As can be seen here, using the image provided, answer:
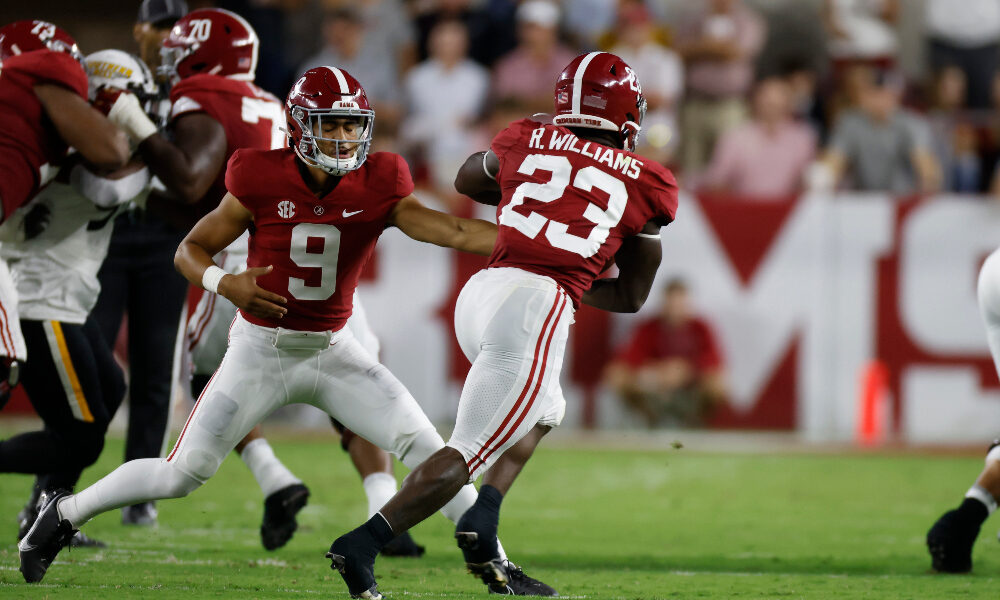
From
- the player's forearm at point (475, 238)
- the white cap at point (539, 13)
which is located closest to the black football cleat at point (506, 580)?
the player's forearm at point (475, 238)

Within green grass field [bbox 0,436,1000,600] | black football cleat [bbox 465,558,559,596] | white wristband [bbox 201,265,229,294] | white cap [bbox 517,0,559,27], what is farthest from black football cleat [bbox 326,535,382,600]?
white cap [bbox 517,0,559,27]

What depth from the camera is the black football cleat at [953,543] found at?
494 centimetres

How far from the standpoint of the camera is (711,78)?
36.1 ft

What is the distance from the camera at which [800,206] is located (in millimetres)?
9680

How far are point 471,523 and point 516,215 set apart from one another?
3.13 feet

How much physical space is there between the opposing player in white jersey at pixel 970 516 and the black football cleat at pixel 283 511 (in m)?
2.33

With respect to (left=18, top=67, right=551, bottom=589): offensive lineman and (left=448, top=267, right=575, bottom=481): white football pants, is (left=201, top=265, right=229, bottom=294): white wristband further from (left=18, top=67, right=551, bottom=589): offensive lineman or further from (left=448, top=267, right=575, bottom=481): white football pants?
(left=448, top=267, right=575, bottom=481): white football pants

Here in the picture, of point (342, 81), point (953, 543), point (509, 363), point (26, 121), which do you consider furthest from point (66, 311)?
point (953, 543)

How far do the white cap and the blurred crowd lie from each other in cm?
1

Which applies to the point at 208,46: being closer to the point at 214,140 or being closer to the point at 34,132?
the point at 214,140

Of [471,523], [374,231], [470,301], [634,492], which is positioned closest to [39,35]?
[374,231]

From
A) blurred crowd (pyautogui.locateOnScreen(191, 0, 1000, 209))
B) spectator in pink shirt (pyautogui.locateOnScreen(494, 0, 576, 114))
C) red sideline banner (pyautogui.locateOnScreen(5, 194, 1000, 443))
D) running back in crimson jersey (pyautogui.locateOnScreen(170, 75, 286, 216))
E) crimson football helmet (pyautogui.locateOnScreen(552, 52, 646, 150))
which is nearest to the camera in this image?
crimson football helmet (pyautogui.locateOnScreen(552, 52, 646, 150))

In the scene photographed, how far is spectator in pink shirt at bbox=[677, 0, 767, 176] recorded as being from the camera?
10.9 metres

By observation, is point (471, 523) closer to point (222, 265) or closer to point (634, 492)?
point (222, 265)
